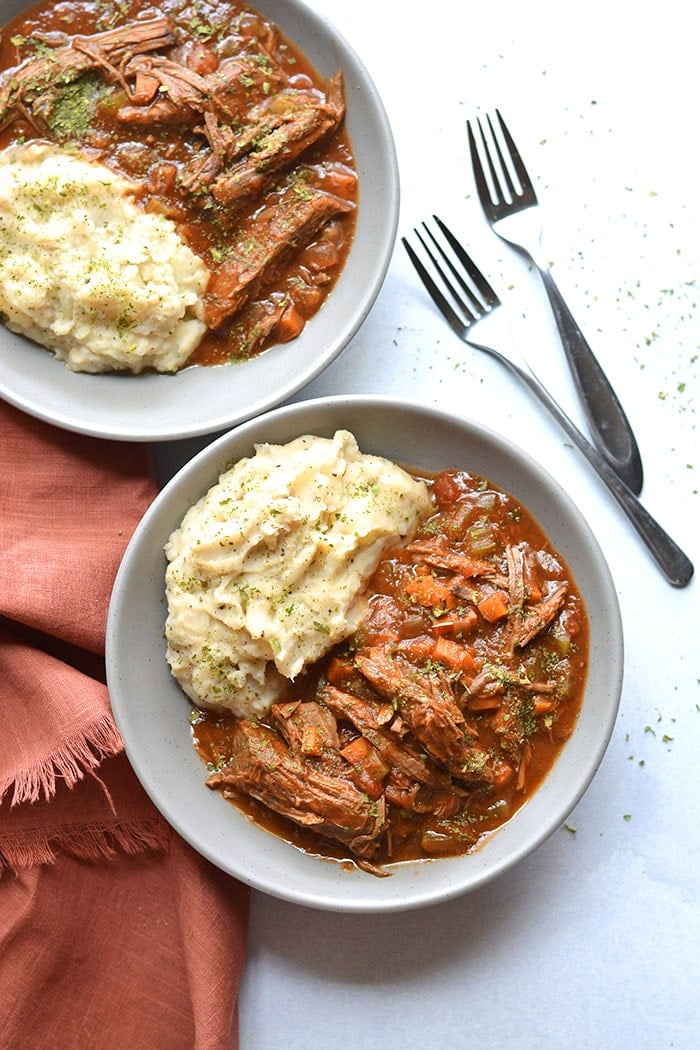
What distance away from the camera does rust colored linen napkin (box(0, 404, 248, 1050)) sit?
15.6 feet

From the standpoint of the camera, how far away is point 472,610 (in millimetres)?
4504

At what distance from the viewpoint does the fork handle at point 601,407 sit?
5.06m

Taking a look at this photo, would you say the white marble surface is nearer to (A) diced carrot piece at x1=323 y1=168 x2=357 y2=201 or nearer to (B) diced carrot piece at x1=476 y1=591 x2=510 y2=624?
(A) diced carrot piece at x1=323 y1=168 x2=357 y2=201

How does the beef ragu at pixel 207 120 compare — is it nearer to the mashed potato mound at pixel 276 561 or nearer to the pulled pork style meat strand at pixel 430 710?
the mashed potato mound at pixel 276 561

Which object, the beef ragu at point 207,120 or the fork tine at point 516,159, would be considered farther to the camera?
the fork tine at point 516,159

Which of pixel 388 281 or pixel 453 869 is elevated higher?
pixel 388 281

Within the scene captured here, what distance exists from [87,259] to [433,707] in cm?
268

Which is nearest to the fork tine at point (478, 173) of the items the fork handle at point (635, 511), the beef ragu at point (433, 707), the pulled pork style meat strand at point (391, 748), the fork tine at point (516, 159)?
the fork tine at point (516, 159)

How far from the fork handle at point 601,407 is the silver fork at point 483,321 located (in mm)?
60

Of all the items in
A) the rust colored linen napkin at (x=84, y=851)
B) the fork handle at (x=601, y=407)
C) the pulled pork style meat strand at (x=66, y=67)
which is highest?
the pulled pork style meat strand at (x=66, y=67)

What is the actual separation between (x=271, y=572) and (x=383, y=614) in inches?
22.2

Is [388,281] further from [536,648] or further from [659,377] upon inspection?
[536,648]

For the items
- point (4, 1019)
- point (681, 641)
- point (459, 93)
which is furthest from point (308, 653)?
point (459, 93)

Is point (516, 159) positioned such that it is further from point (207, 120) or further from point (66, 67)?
point (66, 67)
